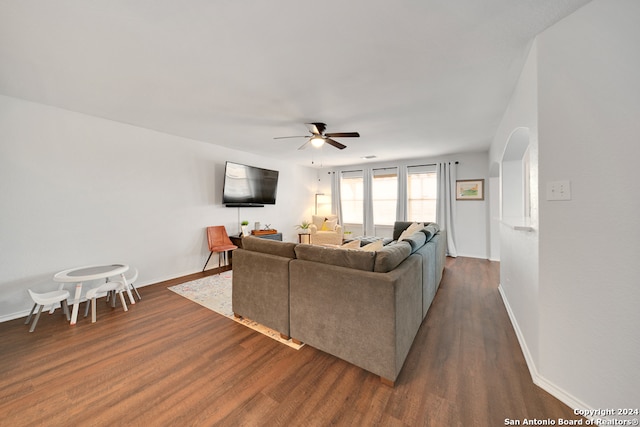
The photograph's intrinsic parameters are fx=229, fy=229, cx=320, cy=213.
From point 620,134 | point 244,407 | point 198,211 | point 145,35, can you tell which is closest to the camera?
point 620,134

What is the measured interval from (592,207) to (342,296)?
1.66 meters

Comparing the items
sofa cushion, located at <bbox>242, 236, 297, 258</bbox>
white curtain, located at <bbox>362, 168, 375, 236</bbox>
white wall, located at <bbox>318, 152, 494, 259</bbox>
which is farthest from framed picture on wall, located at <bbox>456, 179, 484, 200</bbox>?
sofa cushion, located at <bbox>242, 236, 297, 258</bbox>

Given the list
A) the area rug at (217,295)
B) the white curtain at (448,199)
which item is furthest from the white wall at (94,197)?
the white curtain at (448,199)

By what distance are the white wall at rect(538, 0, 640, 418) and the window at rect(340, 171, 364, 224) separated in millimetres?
5485

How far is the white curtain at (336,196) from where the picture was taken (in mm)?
7180

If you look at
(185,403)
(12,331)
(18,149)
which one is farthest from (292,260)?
(18,149)

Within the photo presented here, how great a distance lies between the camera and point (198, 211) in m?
4.41

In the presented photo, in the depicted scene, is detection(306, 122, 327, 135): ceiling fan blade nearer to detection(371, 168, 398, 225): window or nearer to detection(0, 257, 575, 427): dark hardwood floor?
detection(0, 257, 575, 427): dark hardwood floor

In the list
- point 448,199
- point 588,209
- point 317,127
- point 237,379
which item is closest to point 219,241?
point 317,127

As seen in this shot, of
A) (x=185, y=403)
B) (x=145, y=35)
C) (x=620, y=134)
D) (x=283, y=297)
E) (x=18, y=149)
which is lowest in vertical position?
(x=185, y=403)

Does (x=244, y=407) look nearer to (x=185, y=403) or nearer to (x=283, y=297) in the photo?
(x=185, y=403)

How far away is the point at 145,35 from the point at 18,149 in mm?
2497

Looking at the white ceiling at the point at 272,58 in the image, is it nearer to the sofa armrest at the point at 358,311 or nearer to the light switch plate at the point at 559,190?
the light switch plate at the point at 559,190

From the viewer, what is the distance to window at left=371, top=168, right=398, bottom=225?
647cm
